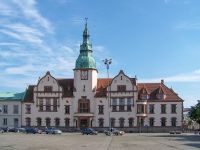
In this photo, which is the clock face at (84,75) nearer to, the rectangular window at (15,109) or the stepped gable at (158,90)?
the stepped gable at (158,90)

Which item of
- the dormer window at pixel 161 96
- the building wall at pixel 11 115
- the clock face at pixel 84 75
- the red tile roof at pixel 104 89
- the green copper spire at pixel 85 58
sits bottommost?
the building wall at pixel 11 115

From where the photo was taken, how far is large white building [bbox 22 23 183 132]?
383ft

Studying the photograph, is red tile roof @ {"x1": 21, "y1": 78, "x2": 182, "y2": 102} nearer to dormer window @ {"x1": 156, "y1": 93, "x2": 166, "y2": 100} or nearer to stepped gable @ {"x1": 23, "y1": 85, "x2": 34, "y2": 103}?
stepped gable @ {"x1": 23, "y1": 85, "x2": 34, "y2": 103}

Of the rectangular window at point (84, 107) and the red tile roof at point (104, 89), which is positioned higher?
the red tile roof at point (104, 89)

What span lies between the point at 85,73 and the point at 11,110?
20.9m

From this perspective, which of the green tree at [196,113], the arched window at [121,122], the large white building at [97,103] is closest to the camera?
the green tree at [196,113]

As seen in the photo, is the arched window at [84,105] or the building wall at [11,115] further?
the building wall at [11,115]

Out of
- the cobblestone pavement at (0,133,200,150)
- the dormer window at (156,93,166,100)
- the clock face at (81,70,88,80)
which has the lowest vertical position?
the cobblestone pavement at (0,133,200,150)

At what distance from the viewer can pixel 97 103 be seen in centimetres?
11888

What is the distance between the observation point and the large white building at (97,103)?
11662 centimetres

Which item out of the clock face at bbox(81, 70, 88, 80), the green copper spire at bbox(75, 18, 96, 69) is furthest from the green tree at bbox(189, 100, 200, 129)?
the clock face at bbox(81, 70, 88, 80)

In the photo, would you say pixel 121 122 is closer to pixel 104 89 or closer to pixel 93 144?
pixel 104 89

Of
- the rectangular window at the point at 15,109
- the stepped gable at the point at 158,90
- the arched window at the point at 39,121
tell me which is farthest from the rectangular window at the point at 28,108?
the stepped gable at the point at 158,90

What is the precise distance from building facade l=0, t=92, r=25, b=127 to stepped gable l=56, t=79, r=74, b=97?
415 inches
